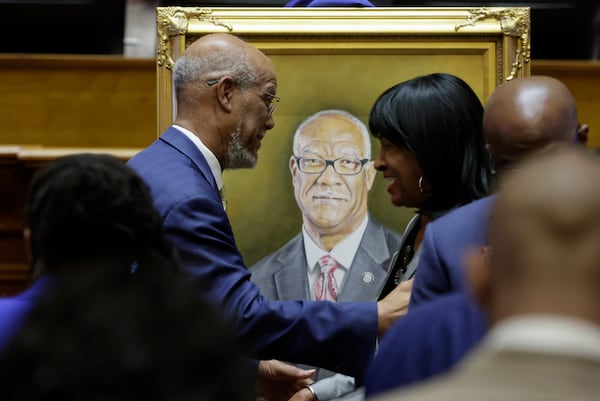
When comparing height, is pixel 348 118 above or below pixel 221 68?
below

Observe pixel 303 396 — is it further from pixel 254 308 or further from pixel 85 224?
pixel 85 224

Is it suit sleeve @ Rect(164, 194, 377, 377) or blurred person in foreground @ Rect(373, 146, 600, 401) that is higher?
blurred person in foreground @ Rect(373, 146, 600, 401)

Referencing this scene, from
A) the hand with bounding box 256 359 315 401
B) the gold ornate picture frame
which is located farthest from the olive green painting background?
the hand with bounding box 256 359 315 401

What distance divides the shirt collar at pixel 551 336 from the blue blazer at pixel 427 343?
1.98ft

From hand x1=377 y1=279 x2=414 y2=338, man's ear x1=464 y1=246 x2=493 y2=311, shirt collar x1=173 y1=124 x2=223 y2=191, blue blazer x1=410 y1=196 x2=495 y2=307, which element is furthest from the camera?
shirt collar x1=173 y1=124 x2=223 y2=191

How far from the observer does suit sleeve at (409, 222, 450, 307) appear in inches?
105

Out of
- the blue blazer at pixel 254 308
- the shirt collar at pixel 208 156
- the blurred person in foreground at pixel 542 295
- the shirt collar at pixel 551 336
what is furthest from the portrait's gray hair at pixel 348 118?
the shirt collar at pixel 551 336

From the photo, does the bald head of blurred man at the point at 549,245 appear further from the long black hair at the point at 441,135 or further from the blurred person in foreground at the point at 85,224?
the long black hair at the point at 441,135

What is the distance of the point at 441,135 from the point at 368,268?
708mm

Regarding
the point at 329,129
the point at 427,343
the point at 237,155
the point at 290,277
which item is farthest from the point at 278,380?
the point at 427,343

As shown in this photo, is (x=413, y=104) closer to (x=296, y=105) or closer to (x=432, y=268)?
(x=296, y=105)

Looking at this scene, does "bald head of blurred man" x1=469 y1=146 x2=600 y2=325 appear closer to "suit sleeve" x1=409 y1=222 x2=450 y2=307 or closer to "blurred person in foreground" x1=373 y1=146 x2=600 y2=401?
"blurred person in foreground" x1=373 y1=146 x2=600 y2=401

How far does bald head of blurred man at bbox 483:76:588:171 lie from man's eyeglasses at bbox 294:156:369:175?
1.30 meters

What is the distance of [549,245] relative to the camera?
5.00 feet
